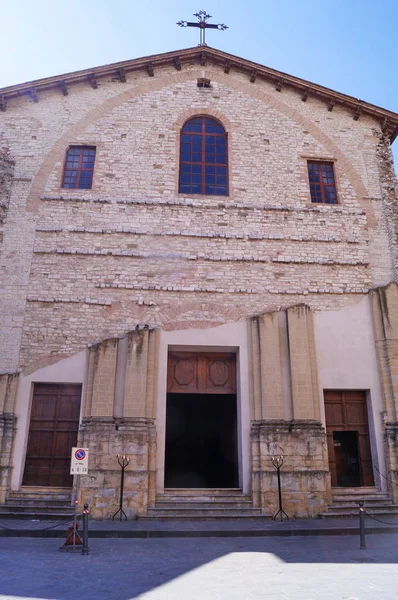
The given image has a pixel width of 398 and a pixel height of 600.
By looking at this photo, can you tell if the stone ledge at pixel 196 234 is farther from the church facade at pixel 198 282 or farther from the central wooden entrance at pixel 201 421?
the central wooden entrance at pixel 201 421

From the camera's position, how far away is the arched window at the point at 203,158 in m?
14.2

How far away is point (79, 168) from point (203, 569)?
1141 centimetres

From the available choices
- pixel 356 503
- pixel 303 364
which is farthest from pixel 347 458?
pixel 303 364

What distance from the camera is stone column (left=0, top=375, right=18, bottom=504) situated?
35.1ft

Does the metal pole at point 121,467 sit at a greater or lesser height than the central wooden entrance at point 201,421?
lesser

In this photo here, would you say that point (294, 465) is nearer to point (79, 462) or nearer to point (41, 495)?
point (79, 462)

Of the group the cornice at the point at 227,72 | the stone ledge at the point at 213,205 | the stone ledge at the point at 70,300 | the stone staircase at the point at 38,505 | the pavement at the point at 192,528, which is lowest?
the pavement at the point at 192,528

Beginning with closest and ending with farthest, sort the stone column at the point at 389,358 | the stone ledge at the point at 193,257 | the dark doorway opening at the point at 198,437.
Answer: the stone column at the point at 389,358, the stone ledge at the point at 193,257, the dark doorway opening at the point at 198,437

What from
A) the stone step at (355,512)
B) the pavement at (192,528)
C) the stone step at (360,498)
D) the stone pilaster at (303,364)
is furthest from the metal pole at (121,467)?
the stone step at (360,498)

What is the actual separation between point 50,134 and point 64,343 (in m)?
6.61

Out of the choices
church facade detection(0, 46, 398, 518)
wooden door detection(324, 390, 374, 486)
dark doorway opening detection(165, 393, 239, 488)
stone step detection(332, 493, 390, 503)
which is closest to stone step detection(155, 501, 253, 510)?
church facade detection(0, 46, 398, 518)

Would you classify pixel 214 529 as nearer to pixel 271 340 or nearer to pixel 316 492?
pixel 316 492

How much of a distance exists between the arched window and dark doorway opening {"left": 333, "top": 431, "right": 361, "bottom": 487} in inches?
295

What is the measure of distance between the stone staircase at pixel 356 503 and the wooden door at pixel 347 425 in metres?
0.37
